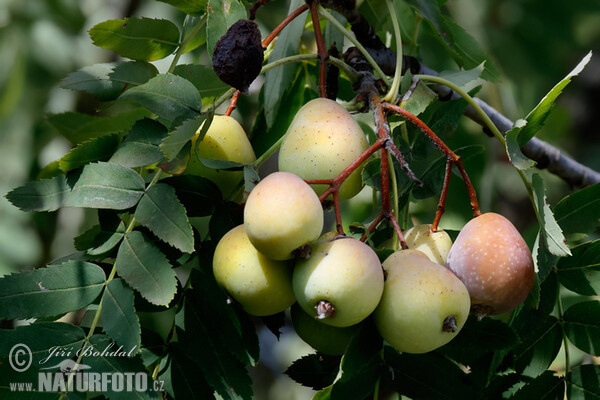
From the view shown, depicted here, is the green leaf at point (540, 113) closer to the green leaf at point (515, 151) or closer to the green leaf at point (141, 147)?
the green leaf at point (515, 151)

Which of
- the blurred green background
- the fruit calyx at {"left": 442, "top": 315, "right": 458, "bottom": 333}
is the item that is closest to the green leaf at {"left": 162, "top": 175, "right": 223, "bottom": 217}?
the fruit calyx at {"left": 442, "top": 315, "right": 458, "bottom": 333}

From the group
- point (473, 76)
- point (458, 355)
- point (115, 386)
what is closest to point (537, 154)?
point (473, 76)

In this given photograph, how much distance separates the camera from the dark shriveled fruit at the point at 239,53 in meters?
1.04

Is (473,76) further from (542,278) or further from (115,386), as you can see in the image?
(115,386)

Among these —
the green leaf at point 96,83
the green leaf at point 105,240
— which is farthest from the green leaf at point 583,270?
the green leaf at point 96,83

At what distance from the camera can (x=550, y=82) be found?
272cm

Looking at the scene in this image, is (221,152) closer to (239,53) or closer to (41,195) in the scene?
(239,53)

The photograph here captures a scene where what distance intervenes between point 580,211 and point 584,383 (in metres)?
0.33

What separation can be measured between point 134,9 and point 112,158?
1.61m

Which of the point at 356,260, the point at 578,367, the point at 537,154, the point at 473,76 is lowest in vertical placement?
the point at 578,367

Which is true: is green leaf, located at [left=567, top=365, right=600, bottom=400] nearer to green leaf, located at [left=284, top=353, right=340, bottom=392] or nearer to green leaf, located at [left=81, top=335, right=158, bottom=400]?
green leaf, located at [left=284, top=353, right=340, bottom=392]

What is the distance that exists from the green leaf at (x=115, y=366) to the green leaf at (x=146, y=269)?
0.32ft

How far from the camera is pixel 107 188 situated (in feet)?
3.53

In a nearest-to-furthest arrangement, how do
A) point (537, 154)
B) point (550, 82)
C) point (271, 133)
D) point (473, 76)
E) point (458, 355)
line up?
1. point (458, 355)
2. point (473, 76)
3. point (271, 133)
4. point (537, 154)
5. point (550, 82)
